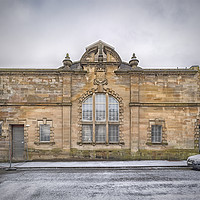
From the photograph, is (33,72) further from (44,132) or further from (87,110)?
(87,110)

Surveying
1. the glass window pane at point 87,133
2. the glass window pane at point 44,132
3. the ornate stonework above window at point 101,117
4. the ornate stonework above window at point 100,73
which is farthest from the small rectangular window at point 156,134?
the glass window pane at point 44,132

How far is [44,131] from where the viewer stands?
1427 centimetres

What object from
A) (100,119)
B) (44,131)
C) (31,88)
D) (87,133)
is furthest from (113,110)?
(31,88)

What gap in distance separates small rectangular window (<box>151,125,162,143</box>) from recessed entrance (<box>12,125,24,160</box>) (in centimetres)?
1197

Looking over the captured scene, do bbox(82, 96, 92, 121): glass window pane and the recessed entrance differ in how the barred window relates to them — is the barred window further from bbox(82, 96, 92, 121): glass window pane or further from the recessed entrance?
the recessed entrance

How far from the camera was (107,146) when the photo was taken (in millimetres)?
14258

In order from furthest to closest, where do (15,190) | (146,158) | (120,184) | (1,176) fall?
(146,158) < (1,176) < (120,184) < (15,190)

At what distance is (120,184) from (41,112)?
9322mm

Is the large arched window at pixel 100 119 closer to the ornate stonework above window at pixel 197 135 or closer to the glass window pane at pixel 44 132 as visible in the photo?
the glass window pane at pixel 44 132

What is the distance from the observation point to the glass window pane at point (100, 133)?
571 inches

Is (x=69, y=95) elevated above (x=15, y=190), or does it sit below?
above

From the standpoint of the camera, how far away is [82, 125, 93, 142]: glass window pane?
47.4 ft

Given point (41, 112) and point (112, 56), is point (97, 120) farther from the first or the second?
point (112, 56)

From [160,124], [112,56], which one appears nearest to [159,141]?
[160,124]
